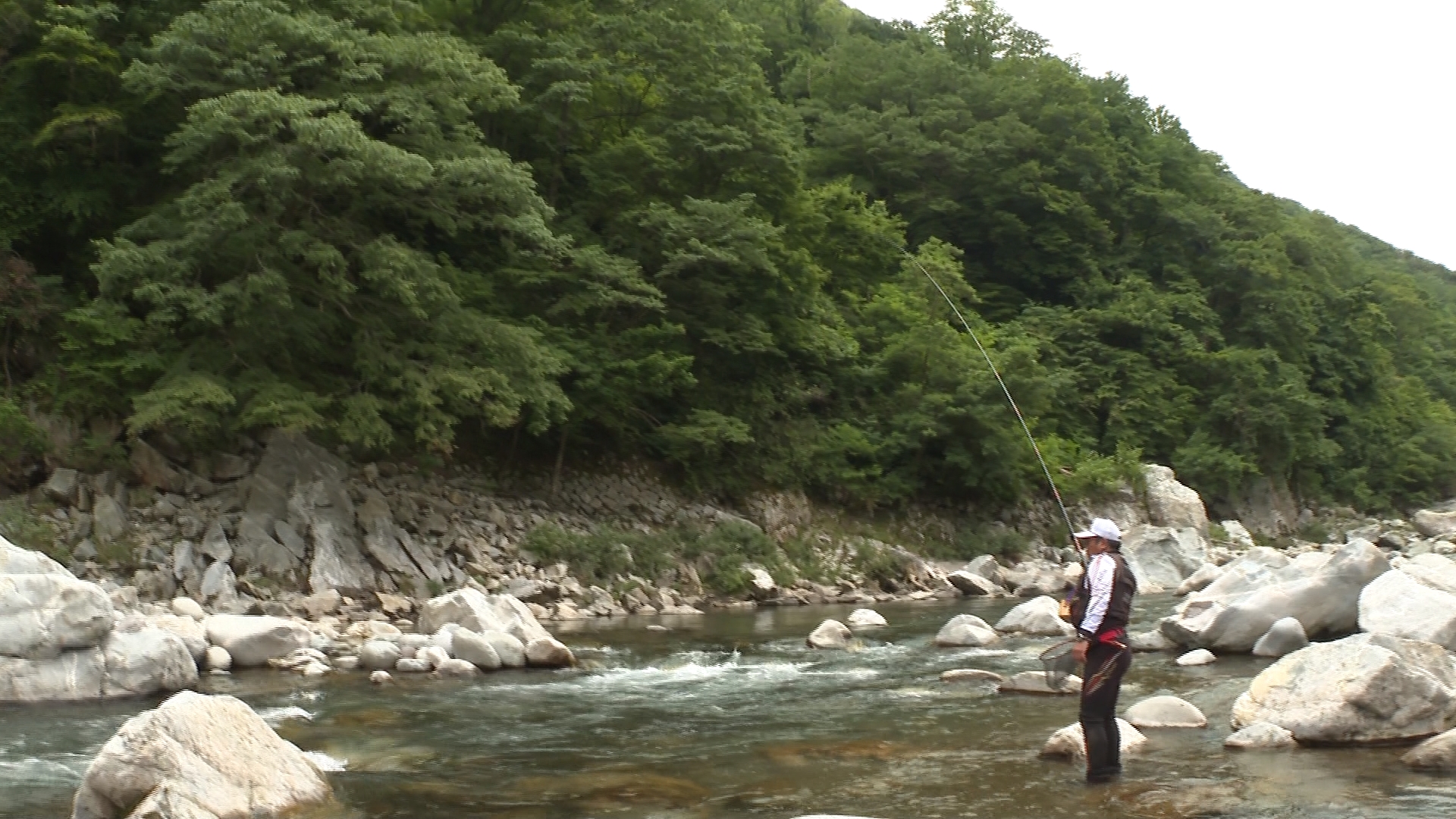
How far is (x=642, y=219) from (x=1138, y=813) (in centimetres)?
1925

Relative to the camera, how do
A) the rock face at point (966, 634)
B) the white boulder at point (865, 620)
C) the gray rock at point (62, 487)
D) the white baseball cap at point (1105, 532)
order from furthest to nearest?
1. the white boulder at point (865, 620)
2. the gray rock at point (62, 487)
3. the rock face at point (966, 634)
4. the white baseball cap at point (1105, 532)

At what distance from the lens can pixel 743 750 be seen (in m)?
8.14

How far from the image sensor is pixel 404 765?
301 inches

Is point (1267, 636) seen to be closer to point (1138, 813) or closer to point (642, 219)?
point (1138, 813)

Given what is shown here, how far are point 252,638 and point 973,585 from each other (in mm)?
14642

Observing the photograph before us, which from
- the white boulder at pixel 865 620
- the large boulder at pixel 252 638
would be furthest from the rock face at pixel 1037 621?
the large boulder at pixel 252 638

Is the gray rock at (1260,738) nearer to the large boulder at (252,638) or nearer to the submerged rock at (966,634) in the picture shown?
the submerged rock at (966,634)

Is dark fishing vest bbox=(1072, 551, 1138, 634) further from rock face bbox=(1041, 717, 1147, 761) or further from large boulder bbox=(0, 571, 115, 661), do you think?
large boulder bbox=(0, 571, 115, 661)

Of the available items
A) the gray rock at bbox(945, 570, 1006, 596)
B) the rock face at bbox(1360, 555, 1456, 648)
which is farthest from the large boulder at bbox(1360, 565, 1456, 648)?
the gray rock at bbox(945, 570, 1006, 596)

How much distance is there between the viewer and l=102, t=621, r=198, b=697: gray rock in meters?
10.2

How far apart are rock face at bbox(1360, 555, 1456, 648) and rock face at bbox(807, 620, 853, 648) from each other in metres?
5.68

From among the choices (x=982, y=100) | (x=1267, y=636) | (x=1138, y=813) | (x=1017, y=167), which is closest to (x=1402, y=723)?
(x=1138, y=813)

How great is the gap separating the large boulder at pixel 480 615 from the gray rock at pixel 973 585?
11.7 m

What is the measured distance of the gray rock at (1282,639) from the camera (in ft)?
37.4
